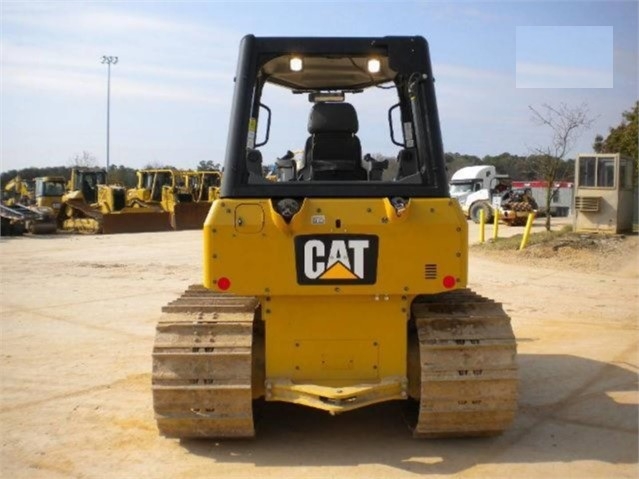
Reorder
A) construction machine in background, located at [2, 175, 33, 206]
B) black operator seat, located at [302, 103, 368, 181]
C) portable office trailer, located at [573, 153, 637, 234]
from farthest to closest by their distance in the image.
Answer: construction machine in background, located at [2, 175, 33, 206] → portable office trailer, located at [573, 153, 637, 234] → black operator seat, located at [302, 103, 368, 181]

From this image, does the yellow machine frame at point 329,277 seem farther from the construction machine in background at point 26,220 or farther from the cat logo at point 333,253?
the construction machine in background at point 26,220

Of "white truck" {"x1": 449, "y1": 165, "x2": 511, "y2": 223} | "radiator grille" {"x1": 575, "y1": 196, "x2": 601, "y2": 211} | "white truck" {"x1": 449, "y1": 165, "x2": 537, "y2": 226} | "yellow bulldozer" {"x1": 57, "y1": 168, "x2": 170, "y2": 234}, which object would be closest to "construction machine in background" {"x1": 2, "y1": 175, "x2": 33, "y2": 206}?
"yellow bulldozer" {"x1": 57, "y1": 168, "x2": 170, "y2": 234}

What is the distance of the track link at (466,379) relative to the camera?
470 centimetres

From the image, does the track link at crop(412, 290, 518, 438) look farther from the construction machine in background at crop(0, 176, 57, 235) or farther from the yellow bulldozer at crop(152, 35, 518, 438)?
the construction machine in background at crop(0, 176, 57, 235)

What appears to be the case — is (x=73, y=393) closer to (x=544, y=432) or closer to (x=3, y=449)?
(x=3, y=449)

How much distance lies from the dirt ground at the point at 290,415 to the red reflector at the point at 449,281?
3.65 ft

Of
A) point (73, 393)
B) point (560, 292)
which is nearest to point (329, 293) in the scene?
point (73, 393)

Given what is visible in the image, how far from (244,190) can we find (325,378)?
139cm

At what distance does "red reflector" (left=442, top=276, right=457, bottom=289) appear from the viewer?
4.77 m

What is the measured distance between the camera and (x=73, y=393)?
6.31 m

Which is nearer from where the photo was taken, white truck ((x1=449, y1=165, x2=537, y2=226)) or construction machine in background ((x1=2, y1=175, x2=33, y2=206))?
white truck ((x1=449, y1=165, x2=537, y2=226))

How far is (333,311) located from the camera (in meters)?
4.93

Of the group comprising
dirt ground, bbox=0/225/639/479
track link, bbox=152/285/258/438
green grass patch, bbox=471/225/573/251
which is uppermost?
green grass patch, bbox=471/225/573/251

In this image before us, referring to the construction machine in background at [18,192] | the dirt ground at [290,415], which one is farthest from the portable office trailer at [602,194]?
the construction machine in background at [18,192]
